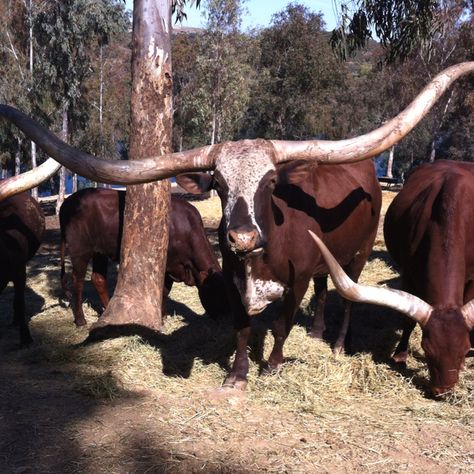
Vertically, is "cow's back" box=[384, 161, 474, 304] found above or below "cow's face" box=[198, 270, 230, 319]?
above

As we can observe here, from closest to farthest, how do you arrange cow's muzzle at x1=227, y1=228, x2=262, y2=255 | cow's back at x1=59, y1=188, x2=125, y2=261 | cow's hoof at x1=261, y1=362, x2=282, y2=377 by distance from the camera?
cow's muzzle at x1=227, y1=228, x2=262, y2=255, cow's hoof at x1=261, y1=362, x2=282, y2=377, cow's back at x1=59, y1=188, x2=125, y2=261

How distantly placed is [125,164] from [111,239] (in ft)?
11.2

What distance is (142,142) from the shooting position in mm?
6262

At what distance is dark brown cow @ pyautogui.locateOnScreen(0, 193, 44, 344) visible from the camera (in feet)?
21.8

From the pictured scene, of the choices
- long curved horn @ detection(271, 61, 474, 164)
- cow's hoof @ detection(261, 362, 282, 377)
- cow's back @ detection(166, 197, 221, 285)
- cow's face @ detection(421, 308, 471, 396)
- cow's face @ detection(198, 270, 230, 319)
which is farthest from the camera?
cow's back @ detection(166, 197, 221, 285)

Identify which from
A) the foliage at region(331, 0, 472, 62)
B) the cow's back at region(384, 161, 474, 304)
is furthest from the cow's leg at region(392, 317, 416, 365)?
the foliage at region(331, 0, 472, 62)

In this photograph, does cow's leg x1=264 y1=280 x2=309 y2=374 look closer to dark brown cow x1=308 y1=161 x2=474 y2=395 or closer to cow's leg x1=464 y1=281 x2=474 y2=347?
dark brown cow x1=308 y1=161 x2=474 y2=395

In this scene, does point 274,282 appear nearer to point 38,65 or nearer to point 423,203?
point 423,203

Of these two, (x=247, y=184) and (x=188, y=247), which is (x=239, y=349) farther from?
(x=188, y=247)

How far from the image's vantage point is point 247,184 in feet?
13.3

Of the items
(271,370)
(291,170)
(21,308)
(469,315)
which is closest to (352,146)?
(291,170)

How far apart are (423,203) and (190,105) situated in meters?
27.3

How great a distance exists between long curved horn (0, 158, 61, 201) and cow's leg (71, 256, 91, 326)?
8.07ft

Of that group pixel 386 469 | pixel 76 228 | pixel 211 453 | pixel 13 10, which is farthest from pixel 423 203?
pixel 13 10
